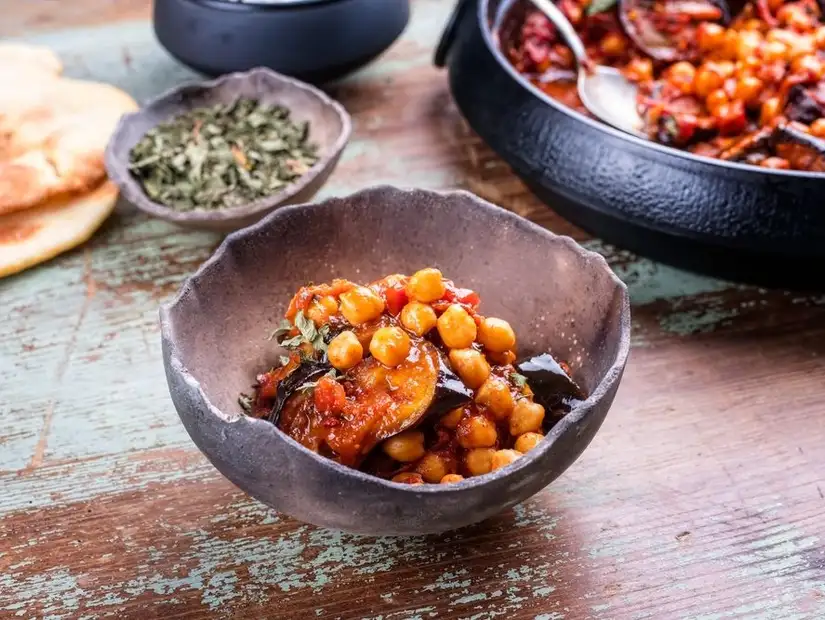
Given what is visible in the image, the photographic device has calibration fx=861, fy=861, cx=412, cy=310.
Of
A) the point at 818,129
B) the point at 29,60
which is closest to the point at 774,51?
the point at 818,129

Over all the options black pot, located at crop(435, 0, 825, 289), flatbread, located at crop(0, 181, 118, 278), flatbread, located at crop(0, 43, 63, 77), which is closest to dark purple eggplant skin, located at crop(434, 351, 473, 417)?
black pot, located at crop(435, 0, 825, 289)

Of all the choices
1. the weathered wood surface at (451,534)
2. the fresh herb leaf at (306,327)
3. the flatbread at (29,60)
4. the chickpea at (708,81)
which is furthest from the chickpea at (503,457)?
the flatbread at (29,60)

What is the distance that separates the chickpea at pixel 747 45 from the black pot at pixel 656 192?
0.63 m

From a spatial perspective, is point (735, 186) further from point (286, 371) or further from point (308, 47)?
point (308, 47)

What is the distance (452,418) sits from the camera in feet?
4.41

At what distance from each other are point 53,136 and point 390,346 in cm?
136

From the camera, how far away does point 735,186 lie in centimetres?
172

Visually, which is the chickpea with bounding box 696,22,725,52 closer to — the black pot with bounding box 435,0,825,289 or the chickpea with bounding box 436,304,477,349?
the black pot with bounding box 435,0,825,289

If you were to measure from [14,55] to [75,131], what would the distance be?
0.58 m

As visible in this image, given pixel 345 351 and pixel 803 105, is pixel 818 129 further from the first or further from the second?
pixel 345 351

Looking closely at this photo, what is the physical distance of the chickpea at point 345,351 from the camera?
133 centimetres

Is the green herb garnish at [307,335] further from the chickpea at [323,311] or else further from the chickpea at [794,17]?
the chickpea at [794,17]

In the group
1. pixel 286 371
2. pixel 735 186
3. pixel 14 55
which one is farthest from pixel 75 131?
pixel 735 186

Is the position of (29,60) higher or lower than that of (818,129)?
lower
